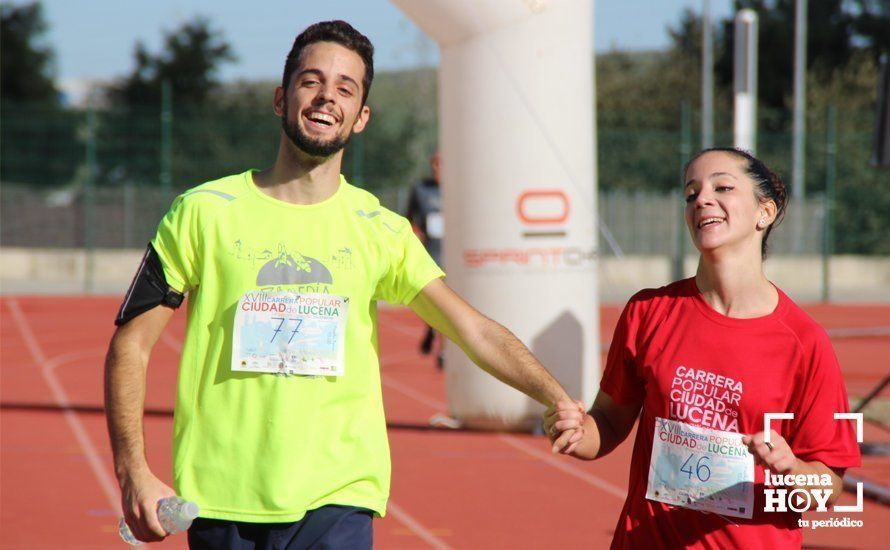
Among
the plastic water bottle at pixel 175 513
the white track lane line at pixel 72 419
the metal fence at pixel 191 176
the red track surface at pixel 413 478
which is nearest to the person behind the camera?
the plastic water bottle at pixel 175 513

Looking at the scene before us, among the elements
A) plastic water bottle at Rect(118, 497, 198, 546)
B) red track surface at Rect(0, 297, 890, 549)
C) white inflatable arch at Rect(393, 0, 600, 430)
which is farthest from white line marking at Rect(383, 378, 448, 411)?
plastic water bottle at Rect(118, 497, 198, 546)

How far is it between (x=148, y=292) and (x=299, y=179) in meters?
0.48

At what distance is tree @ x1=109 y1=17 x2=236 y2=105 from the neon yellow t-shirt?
46.1 metres

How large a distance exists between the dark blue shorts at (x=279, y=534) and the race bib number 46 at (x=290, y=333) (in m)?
0.36

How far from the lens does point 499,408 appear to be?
988cm

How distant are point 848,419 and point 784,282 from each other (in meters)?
26.3

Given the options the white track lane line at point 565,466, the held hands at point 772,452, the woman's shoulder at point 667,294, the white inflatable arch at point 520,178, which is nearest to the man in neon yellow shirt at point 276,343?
the woman's shoulder at point 667,294

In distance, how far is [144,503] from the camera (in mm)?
3160

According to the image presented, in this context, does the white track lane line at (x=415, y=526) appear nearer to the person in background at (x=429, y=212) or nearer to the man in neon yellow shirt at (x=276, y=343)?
the man in neon yellow shirt at (x=276, y=343)

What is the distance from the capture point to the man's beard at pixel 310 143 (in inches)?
136

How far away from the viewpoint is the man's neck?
3.47m

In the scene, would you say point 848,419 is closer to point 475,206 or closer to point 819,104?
point 475,206

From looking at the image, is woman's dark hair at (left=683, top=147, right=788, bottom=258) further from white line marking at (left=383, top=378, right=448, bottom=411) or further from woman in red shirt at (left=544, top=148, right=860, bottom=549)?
white line marking at (left=383, top=378, right=448, bottom=411)

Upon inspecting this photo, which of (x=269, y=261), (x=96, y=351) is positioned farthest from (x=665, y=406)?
(x=96, y=351)
